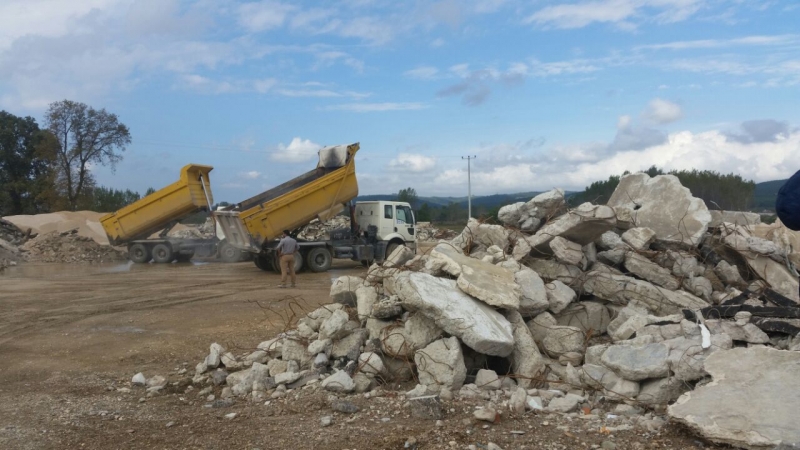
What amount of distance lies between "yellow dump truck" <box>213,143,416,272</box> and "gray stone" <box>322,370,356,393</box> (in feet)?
36.7

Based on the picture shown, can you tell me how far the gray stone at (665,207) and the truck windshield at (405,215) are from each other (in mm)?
9729

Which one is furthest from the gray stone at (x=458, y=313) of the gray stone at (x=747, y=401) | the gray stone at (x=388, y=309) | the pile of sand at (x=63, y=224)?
the pile of sand at (x=63, y=224)

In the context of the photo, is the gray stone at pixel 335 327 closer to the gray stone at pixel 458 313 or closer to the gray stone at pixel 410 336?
the gray stone at pixel 410 336

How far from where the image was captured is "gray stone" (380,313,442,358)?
6.29m

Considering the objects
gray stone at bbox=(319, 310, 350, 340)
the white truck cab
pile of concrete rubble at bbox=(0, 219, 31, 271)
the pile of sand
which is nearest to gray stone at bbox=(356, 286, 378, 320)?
gray stone at bbox=(319, 310, 350, 340)

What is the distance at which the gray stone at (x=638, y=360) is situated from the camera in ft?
18.4

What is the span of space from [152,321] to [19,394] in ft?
12.8

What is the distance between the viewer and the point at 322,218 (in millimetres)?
18094

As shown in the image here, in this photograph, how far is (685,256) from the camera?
8367mm

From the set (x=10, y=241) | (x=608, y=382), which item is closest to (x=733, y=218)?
(x=608, y=382)

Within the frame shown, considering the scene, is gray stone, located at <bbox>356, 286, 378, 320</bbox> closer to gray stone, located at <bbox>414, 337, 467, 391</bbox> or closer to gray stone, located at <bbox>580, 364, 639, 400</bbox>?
gray stone, located at <bbox>414, 337, 467, 391</bbox>

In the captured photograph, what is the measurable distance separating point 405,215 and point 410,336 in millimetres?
13122

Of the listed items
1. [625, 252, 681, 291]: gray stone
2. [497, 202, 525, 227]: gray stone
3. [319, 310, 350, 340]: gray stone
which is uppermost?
[497, 202, 525, 227]: gray stone

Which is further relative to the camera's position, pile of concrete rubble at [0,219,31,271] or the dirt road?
pile of concrete rubble at [0,219,31,271]
